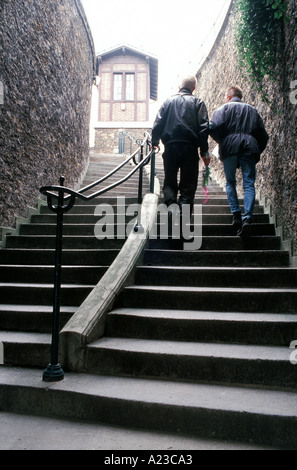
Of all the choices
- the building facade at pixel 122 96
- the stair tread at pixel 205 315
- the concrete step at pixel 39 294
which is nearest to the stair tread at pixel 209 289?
the stair tread at pixel 205 315

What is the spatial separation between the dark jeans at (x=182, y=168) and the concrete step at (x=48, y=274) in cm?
112

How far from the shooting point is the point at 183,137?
3561mm

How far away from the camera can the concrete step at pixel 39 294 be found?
2.77 m

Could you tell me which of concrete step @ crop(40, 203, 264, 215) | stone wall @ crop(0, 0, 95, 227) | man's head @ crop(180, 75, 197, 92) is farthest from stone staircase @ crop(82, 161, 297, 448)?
stone wall @ crop(0, 0, 95, 227)

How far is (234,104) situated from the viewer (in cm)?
367

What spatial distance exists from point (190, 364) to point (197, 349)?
4.9 inches

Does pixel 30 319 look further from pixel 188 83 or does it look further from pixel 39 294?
pixel 188 83

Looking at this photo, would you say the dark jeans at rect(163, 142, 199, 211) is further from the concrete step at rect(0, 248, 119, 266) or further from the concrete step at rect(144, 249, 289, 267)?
the concrete step at rect(0, 248, 119, 266)

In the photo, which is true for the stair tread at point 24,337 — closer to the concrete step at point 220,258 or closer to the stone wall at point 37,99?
the concrete step at point 220,258

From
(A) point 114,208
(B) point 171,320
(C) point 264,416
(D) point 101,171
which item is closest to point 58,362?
(B) point 171,320

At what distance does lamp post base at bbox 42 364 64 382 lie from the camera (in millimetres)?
1930

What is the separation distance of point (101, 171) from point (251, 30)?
518 centimetres

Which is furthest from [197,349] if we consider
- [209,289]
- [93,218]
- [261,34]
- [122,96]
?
[122,96]

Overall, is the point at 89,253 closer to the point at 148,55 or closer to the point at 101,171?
the point at 101,171
